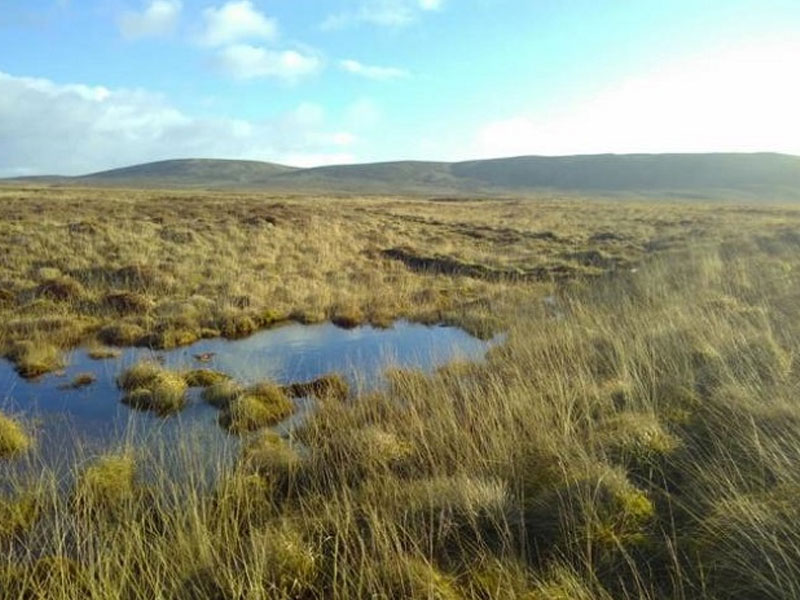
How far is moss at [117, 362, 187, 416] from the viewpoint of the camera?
8.44 m

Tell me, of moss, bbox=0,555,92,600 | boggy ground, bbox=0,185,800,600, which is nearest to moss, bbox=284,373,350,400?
boggy ground, bbox=0,185,800,600

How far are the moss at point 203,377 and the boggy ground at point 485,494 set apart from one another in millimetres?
2498

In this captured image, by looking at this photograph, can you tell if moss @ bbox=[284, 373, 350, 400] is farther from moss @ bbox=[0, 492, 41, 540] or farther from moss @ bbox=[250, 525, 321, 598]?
moss @ bbox=[250, 525, 321, 598]

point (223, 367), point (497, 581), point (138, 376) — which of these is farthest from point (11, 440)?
point (497, 581)

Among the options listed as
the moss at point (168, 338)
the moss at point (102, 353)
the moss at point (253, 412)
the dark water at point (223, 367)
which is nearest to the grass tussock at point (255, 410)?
the moss at point (253, 412)

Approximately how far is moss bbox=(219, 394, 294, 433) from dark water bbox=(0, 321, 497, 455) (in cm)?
17

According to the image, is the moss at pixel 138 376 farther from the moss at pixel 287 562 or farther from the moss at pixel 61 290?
the moss at pixel 61 290

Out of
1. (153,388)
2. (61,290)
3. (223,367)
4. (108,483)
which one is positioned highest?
(61,290)

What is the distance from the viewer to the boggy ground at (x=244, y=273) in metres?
13.2

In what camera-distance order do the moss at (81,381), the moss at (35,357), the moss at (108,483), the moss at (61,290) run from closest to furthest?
1. the moss at (108,483)
2. the moss at (81,381)
3. the moss at (35,357)
4. the moss at (61,290)

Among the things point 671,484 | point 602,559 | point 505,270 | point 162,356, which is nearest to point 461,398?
point 671,484

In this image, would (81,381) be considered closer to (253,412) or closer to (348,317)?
(253,412)

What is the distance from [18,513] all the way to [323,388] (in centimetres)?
448

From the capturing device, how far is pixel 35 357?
10.4 metres
